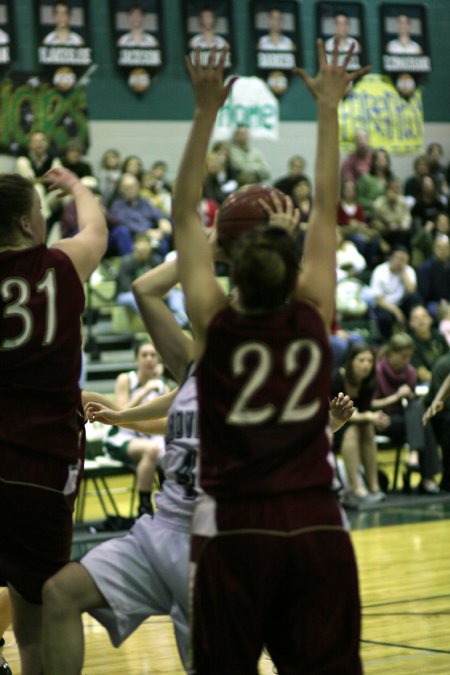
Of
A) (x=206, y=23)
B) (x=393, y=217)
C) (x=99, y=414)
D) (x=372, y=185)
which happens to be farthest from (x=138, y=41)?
(x=99, y=414)

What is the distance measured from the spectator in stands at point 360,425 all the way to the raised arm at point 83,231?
651 centimetres

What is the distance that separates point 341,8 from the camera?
19.5 m

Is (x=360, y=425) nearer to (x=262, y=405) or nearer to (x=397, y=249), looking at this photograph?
(x=397, y=249)

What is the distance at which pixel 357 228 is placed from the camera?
665 inches

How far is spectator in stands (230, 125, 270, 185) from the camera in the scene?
56.8ft

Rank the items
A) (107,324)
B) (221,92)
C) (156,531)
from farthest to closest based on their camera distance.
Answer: (107,324) < (156,531) < (221,92)

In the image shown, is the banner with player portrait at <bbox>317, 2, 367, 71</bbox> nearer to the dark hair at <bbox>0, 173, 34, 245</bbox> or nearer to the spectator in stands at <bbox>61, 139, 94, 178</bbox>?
the spectator in stands at <bbox>61, 139, 94, 178</bbox>

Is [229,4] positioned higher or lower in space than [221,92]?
higher

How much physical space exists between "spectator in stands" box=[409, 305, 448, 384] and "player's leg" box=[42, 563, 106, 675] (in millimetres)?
9931

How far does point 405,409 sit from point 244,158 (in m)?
7.13

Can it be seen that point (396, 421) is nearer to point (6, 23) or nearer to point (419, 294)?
point (419, 294)

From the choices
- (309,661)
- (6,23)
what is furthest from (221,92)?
(6,23)

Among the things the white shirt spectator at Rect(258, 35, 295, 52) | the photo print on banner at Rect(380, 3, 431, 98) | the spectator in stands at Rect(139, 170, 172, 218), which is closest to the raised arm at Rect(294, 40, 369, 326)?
the spectator in stands at Rect(139, 170, 172, 218)

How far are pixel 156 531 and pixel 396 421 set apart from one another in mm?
7712
